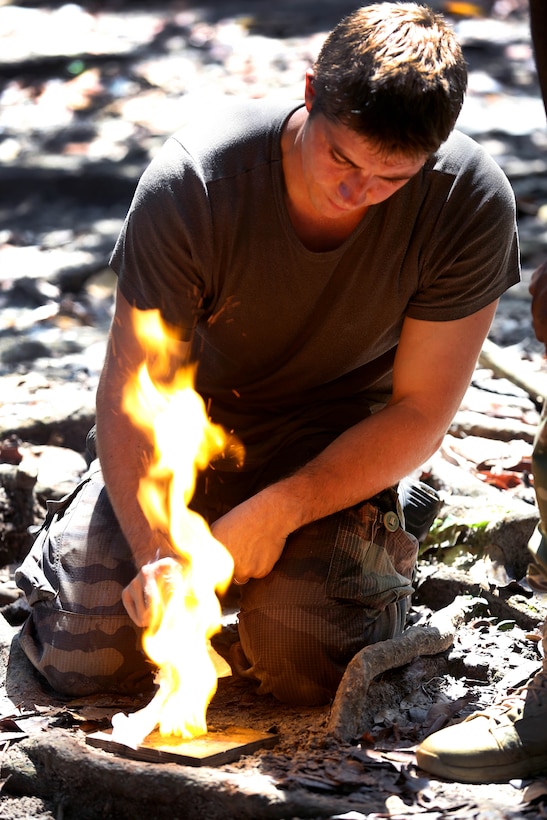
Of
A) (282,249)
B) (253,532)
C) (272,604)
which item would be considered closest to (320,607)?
(272,604)

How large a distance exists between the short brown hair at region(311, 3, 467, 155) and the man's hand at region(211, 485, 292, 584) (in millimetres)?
966

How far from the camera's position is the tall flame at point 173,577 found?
108 inches

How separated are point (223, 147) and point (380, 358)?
80 cm

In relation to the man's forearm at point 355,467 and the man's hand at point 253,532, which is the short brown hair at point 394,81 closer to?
the man's forearm at point 355,467

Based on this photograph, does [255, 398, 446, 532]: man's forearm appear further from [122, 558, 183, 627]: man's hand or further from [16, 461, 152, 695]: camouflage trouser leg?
[16, 461, 152, 695]: camouflage trouser leg

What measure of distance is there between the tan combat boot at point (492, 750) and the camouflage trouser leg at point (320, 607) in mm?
477

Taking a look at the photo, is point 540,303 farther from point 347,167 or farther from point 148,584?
point 148,584

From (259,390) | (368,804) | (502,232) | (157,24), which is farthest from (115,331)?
(157,24)

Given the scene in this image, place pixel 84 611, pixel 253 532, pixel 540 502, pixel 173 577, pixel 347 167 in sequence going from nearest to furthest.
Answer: pixel 540 502, pixel 347 167, pixel 173 577, pixel 253 532, pixel 84 611

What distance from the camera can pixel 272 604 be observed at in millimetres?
2990

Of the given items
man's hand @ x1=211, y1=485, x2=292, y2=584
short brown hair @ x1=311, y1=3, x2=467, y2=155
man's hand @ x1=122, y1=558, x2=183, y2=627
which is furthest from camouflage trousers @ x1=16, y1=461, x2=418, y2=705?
short brown hair @ x1=311, y1=3, x2=467, y2=155

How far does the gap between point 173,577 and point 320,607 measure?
0.43m

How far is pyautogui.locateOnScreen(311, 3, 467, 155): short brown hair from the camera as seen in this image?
2557 millimetres

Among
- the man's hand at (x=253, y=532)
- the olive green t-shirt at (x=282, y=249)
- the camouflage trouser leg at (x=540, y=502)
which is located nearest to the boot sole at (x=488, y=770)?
the camouflage trouser leg at (x=540, y=502)
